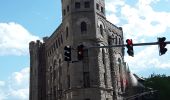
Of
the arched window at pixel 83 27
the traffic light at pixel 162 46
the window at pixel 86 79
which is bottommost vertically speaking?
the window at pixel 86 79

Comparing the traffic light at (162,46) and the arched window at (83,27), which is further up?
the arched window at (83,27)

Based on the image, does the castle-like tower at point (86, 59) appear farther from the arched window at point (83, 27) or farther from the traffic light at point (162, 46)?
the traffic light at point (162, 46)

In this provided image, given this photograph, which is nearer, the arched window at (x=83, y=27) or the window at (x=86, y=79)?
the window at (x=86, y=79)

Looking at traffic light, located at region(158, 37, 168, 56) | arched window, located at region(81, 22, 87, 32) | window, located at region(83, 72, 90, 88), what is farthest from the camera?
arched window, located at region(81, 22, 87, 32)

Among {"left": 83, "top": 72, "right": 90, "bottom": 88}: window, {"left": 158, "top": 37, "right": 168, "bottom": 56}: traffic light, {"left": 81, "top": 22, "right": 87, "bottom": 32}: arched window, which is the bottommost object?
{"left": 83, "top": 72, "right": 90, "bottom": 88}: window

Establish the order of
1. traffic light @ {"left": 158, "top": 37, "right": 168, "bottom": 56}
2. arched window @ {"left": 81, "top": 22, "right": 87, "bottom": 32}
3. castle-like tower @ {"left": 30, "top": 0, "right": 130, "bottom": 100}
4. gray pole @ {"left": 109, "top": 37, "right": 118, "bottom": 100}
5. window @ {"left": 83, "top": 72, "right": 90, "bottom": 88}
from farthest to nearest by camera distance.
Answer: gray pole @ {"left": 109, "top": 37, "right": 118, "bottom": 100}, arched window @ {"left": 81, "top": 22, "right": 87, "bottom": 32}, castle-like tower @ {"left": 30, "top": 0, "right": 130, "bottom": 100}, window @ {"left": 83, "top": 72, "right": 90, "bottom": 88}, traffic light @ {"left": 158, "top": 37, "right": 168, "bottom": 56}

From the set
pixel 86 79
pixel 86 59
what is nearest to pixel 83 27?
pixel 86 59

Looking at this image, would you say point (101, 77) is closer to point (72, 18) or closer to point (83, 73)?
point (83, 73)

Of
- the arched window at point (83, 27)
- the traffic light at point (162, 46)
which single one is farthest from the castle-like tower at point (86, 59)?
the traffic light at point (162, 46)

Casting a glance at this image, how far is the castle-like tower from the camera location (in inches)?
2255

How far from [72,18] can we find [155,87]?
857 inches

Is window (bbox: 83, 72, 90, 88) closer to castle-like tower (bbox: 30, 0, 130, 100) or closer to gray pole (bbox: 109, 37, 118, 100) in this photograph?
castle-like tower (bbox: 30, 0, 130, 100)

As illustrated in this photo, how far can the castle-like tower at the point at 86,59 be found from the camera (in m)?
57.3

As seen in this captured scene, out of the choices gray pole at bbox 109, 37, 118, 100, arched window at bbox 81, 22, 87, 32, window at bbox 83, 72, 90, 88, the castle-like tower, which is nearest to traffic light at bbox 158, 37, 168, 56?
the castle-like tower
